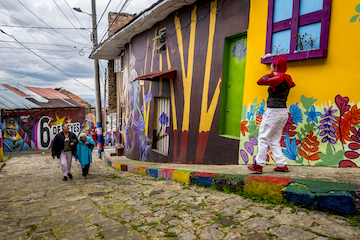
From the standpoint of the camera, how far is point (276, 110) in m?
3.48

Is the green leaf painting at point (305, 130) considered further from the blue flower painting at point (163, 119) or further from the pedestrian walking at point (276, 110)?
the blue flower painting at point (163, 119)

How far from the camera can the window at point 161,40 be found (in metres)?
8.43

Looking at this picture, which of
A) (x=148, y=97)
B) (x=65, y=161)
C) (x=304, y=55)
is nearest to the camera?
(x=304, y=55)

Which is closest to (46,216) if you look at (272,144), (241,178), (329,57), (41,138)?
(241,178)

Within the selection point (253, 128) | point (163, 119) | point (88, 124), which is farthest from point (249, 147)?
point (88, 124)

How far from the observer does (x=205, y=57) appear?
6062 millimetres

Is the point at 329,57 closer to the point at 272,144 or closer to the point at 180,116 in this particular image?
the point at 272,144

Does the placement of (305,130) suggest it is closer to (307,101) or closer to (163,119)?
(307,101)

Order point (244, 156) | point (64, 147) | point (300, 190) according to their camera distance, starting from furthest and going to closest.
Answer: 1. point (64, 147)
2. point (244, 156)
3. point (300, 190)

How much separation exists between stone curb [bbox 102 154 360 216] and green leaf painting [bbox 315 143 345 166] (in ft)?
3.12

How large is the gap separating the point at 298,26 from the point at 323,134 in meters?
1.80

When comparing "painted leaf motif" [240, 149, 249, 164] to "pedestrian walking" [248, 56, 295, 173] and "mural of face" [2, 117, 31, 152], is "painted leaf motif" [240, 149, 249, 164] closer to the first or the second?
"pedestrian walking" [248, 56, 295, 173]

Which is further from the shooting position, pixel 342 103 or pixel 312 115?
pixel 312 115

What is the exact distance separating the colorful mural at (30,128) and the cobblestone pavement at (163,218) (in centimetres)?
1235
